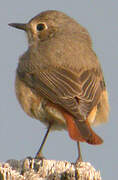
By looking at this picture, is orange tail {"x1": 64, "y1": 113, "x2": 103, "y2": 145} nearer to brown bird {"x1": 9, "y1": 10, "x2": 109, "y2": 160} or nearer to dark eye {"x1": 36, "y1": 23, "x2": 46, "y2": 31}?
brown bird {"x1": 9, "y1": 10, "x2": 109, "y2": 160}

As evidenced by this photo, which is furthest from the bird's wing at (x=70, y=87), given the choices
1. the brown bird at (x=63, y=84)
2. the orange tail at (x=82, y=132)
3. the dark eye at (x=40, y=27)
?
the dark eye at (x=40, y=27)

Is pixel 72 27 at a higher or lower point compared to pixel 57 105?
higher

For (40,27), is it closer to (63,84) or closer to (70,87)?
(63,84)

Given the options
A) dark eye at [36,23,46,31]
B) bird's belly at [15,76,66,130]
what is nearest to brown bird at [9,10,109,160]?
bird's belly at [15,76,66,130]

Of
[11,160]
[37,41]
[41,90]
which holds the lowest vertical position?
[11,160]

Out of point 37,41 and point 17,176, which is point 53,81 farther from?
point 17,176

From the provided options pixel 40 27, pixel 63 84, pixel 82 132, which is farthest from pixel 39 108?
pixel 40 27

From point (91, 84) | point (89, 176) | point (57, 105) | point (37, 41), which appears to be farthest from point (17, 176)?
point (37, 41)
